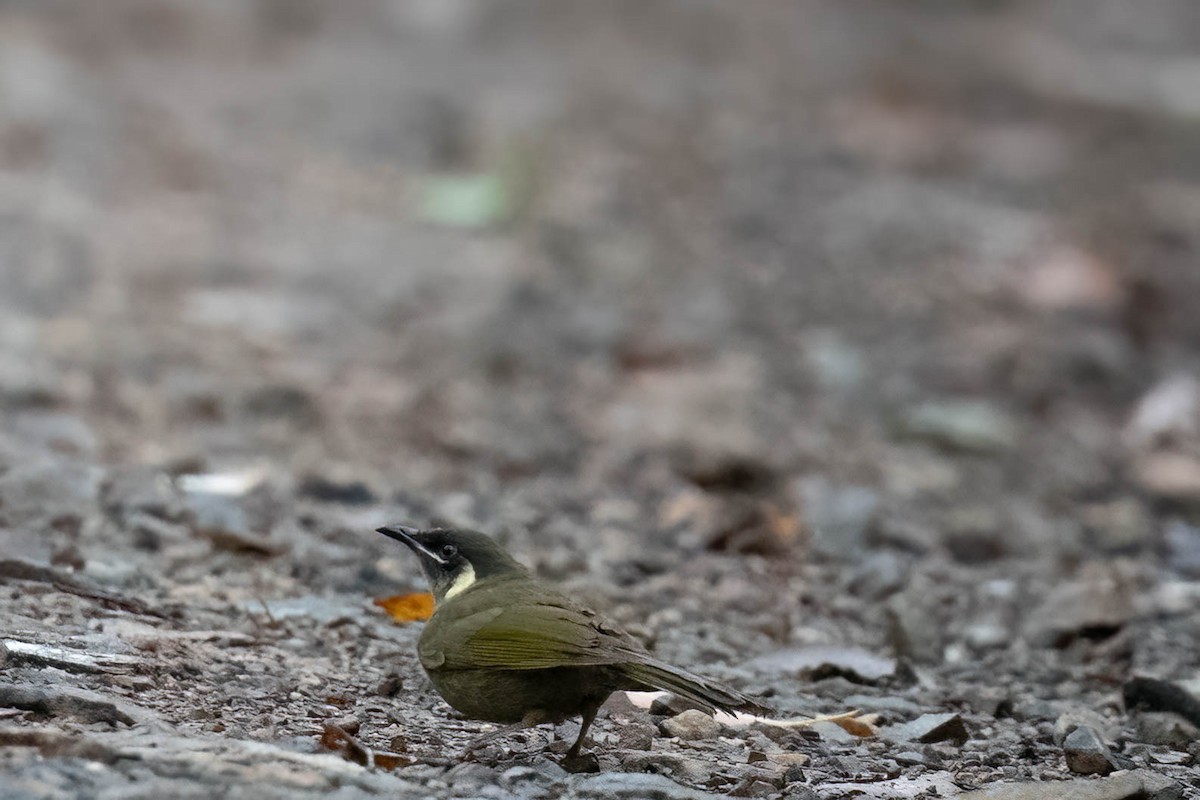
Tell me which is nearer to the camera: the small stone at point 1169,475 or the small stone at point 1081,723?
the small stone at point 1081,723

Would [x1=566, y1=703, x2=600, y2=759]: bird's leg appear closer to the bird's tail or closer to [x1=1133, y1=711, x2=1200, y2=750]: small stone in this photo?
the bird's tail

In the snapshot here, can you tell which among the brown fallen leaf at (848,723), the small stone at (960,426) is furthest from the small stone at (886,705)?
the small stone at (960,426)

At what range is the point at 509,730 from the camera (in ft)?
12.3

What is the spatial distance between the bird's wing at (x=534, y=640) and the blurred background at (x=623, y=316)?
3.45 ft

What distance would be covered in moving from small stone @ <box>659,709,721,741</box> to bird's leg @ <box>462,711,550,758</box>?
15.5 inches

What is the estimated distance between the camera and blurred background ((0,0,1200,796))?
5.36m

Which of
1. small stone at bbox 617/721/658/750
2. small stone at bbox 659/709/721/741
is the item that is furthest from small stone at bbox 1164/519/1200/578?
small stone at bbox 617/721/658/750

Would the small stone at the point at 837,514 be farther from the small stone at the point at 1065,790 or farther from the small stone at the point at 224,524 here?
the small stone at the point at 1065,790

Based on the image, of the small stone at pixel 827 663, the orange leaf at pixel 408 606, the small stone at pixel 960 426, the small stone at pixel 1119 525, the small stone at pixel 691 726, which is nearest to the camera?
the small stone at pixel 691 726

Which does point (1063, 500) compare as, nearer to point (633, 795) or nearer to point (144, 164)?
point (633, 795)

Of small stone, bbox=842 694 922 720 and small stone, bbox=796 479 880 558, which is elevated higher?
small stone, bbox=796 479 880 558

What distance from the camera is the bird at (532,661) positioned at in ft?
11.5

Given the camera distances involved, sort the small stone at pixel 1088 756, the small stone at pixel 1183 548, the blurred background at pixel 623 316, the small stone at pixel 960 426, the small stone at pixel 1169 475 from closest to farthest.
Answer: the small stone at pixel 1088 756, the blurred background at pixel 623 316, the small stone at pixel 1183 548, the small stone at pixel 1169 475, the small stone at pixel 960 426

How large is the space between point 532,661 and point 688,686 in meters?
0.39
